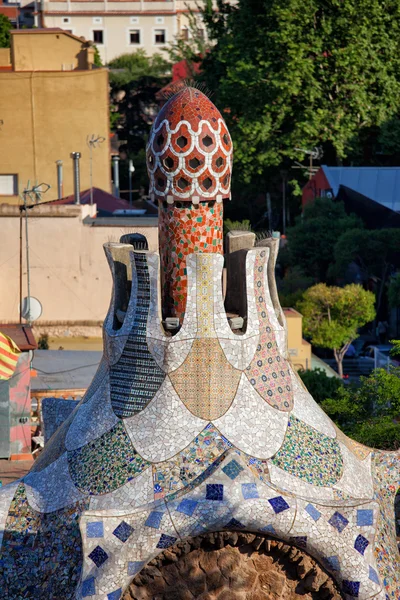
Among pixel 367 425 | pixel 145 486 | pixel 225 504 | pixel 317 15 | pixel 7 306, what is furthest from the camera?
pixel 317 15

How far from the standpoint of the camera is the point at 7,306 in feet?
121

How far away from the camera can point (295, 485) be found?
459 inches

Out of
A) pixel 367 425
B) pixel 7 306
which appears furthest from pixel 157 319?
pixel 7 306

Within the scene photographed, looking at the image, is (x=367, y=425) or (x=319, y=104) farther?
(x=319, y=104)

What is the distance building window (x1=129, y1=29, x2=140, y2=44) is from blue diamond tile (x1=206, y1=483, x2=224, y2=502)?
272ft

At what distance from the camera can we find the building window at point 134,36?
91688 millimetres

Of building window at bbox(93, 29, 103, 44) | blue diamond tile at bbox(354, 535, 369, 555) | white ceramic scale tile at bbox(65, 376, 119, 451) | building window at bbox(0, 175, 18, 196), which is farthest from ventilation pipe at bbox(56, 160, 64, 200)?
building window at bbox(93, 29, 103, 44)

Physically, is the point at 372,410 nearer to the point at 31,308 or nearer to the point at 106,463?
the point at 106,463

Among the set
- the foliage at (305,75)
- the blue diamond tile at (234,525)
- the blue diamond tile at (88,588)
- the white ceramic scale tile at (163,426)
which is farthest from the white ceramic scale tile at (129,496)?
the foliage at (305,75)

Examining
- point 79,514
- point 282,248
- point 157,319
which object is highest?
point 157,319

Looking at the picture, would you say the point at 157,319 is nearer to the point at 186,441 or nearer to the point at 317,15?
the point at 186,441

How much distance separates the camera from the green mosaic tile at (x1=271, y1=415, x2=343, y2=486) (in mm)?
11797

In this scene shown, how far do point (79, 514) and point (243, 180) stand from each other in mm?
45080

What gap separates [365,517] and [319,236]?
120 feet
